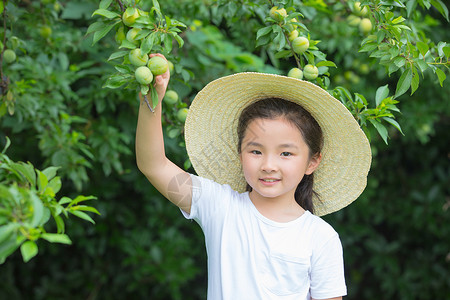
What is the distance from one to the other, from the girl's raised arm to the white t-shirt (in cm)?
3

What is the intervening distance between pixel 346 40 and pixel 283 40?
1265mm

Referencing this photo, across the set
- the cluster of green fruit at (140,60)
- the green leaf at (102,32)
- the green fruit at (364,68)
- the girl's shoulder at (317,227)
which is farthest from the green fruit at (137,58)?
the green fruit at (364,68)

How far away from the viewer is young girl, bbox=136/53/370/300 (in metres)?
1.31

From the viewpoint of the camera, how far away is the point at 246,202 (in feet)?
4.61

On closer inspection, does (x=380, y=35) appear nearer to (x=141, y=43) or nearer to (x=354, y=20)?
(x=354, y=20)

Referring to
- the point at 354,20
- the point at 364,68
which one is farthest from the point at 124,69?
the point at 364,68

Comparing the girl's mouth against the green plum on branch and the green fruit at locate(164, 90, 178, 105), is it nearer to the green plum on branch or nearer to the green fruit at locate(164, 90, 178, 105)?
the green plum on branch

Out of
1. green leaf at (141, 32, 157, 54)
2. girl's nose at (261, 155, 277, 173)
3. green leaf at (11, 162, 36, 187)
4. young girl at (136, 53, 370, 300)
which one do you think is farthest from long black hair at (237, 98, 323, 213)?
green leaf at (11, 162, 36, 187)

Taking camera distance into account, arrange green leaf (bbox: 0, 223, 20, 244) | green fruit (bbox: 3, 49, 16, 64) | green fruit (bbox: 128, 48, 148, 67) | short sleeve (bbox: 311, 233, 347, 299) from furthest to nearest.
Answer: green fruit (bbox: 3, 49, 16, 64), short sleeve (bbox: 311, 233, 347, 299), green fruit (bbox: 128, 48, 148, 67), green leaf (bbox: 0, 223, 20, 244)

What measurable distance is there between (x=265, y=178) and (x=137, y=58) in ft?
1.36

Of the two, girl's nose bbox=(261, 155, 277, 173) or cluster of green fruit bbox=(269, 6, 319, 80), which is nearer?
girl's nose bbox=(261, 155, 277, 173)

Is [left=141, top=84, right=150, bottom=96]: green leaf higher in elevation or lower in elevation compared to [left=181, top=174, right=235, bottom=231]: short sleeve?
higher

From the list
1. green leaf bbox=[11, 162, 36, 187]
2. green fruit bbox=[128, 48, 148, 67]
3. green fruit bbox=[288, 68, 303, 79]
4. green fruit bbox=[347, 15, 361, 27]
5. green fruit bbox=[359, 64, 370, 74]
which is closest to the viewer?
green leaf bbox=[11, 162, 36, 187]

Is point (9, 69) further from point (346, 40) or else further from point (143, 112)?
point (346, 40)
